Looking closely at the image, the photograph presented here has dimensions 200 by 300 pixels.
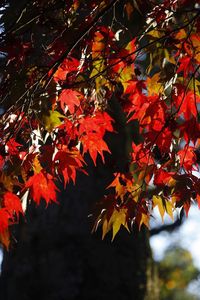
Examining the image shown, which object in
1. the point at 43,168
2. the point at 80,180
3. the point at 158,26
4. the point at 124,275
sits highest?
the point at 158,26

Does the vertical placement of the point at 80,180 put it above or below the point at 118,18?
below

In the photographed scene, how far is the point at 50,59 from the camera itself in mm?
2297

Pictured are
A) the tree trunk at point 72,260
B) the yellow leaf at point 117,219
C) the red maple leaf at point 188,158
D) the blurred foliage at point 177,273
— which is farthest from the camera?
the blurred foliage at point 177,273

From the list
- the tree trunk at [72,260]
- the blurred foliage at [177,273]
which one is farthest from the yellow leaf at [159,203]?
the blurred foliage at [177,273]

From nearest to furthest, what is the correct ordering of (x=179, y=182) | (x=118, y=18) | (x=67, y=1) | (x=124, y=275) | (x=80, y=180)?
(x=118, y=18) < (x=179, y=182) < (x=67, y=1) < (x=124, y=275) < (x=80, y=180)

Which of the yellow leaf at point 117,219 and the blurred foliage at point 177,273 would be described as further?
the blurred foliage at point 177,273

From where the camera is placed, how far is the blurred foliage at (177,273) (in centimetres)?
1369

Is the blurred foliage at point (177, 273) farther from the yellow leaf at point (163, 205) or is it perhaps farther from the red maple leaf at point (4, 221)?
the red maple leaf at point (4, 221)

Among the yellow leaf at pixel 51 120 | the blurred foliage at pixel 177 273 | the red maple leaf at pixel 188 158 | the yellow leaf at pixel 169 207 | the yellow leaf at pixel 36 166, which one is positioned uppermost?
the yellow leaf at pixel 51 120

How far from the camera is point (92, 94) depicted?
2316mm

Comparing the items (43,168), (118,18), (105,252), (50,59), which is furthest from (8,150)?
(105,252)

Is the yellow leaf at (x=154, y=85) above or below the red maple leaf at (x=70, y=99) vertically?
below

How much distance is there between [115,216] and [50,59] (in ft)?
2.63

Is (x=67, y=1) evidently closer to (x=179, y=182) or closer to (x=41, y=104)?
(x=41, y=104)
